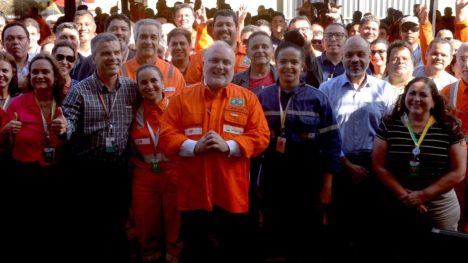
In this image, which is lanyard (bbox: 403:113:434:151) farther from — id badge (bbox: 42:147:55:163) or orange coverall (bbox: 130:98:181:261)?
id badge (bbox: 42:147:55:163)

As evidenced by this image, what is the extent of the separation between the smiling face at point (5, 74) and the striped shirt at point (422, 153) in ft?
10.7

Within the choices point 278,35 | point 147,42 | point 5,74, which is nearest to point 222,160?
point 147,42

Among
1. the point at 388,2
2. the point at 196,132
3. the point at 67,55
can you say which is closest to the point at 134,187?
the point at 196,132

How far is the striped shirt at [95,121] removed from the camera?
4.94 metres

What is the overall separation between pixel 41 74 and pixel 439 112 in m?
3.18

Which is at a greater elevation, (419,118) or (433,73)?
(433,73)

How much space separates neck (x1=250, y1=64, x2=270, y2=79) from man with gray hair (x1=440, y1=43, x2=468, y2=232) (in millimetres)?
1606

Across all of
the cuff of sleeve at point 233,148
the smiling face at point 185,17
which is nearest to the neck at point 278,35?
the smiling face at point 185,17

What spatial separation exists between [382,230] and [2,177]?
318cm

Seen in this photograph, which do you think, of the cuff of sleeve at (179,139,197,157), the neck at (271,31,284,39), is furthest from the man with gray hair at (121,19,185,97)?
the neck at (271,31,284,39)

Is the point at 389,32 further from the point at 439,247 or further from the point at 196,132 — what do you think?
the point at 439,247

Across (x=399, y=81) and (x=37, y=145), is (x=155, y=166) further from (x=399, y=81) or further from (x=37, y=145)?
(x=399, y=81)

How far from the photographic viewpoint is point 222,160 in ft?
15.2

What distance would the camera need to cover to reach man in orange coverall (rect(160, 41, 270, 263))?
4648 mm
